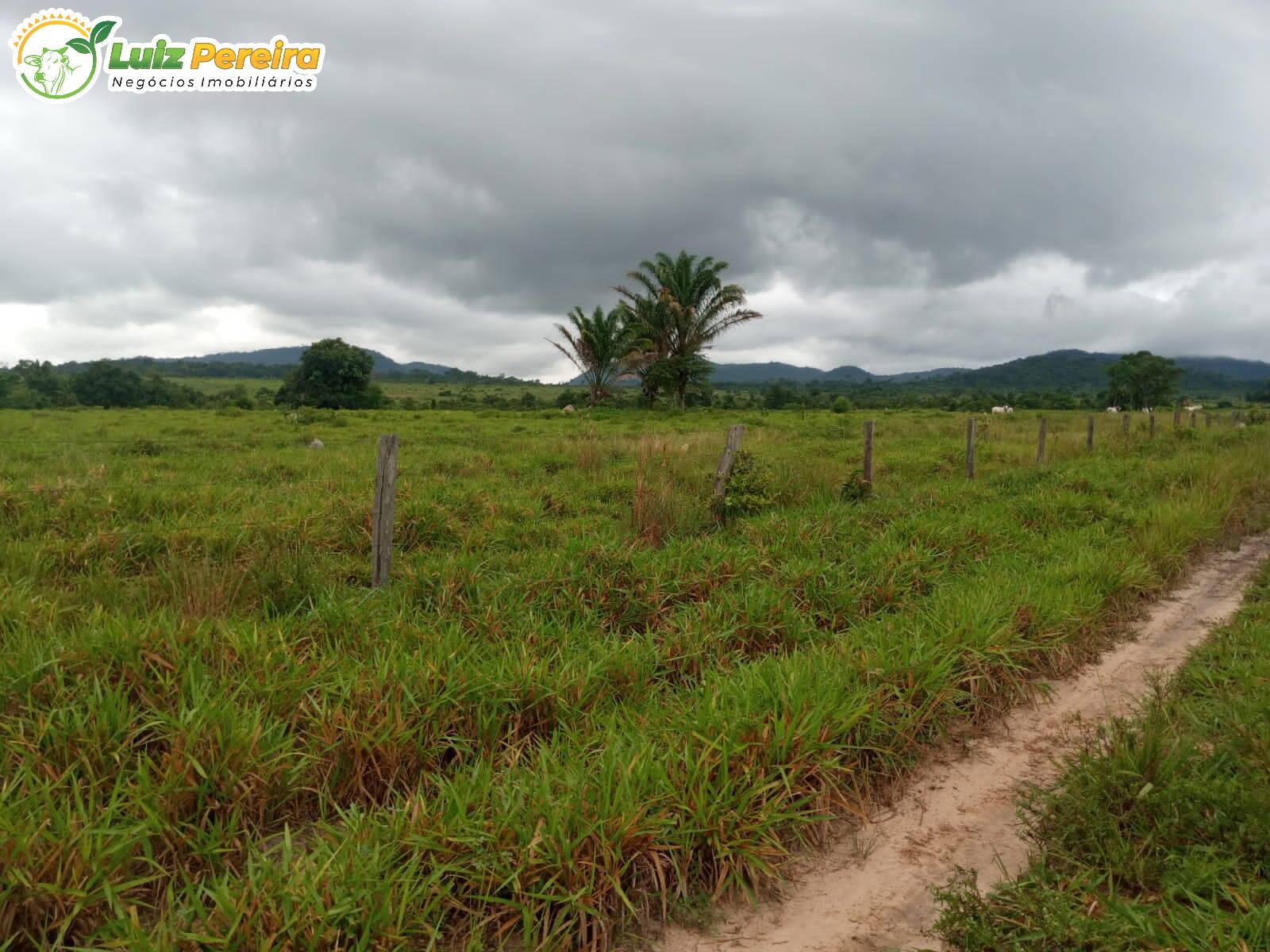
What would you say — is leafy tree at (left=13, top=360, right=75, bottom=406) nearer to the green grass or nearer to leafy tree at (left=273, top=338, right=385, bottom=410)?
leafy tree at (left=273, top=338, right=385, bottom=410)

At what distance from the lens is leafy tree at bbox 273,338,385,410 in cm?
4006

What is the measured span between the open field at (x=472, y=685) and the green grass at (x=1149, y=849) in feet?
2.28

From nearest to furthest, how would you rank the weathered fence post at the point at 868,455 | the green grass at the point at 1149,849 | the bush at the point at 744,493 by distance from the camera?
1. the green grass at the point at 1149,849
2. the bush at the point at 744,493
3. the weathered fence post at the point at 868,455

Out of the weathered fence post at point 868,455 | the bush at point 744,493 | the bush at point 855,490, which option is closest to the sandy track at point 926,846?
the bush at point 744,493

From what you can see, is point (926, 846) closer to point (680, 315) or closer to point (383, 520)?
→ point (383, 520)

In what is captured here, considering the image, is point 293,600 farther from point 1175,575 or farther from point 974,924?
point 1175,575

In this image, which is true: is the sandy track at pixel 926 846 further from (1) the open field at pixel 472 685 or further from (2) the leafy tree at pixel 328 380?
(2) the leafy tree at pixel 328 380

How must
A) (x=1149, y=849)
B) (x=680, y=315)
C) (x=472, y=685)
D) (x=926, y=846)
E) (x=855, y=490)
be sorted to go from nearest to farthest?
(x=1149, y=849) < (x=926, y=846) < (x=472, y=685) < (x=855, y=490) < (x=680, y=315)

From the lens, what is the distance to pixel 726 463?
25.7 feet

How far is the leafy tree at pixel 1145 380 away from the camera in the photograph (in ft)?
182

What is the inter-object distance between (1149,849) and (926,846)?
0.81 metres

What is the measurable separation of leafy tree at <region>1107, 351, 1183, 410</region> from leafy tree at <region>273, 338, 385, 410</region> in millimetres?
59280

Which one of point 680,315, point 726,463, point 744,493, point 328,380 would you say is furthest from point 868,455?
point 328,380

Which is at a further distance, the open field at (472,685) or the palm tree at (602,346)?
the palm tree at (602,346)
